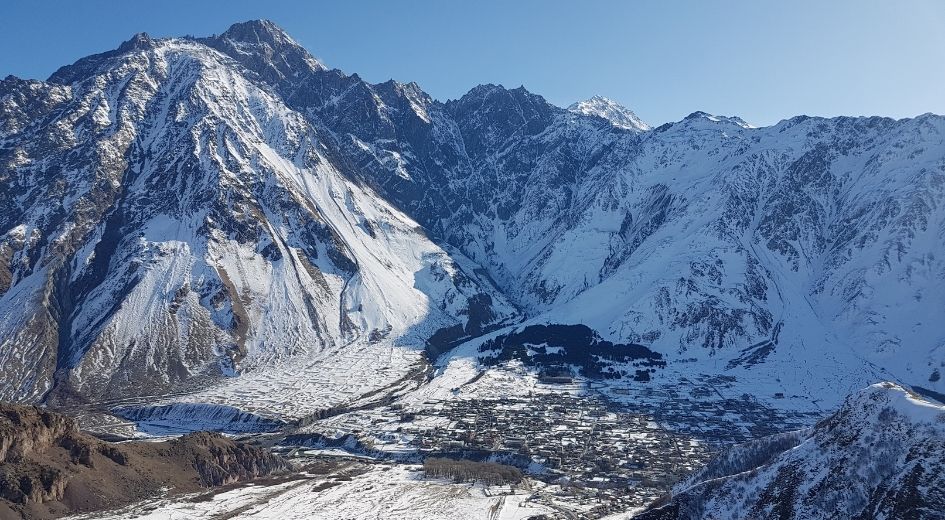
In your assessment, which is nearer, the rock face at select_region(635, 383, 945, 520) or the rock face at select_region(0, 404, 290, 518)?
the rock face at select_region(635, 383, 945, 520)

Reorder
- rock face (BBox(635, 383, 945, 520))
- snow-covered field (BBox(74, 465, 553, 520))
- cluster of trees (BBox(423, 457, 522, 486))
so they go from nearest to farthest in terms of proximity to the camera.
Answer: rock face (BBox(635, 383, 945, 520)) → snow-covered field (BBox(74, 465, 553, 520)) → cluster of trees (BBox(423, 457, 522, 486))

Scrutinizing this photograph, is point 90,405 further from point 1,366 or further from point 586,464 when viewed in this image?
point 586,464

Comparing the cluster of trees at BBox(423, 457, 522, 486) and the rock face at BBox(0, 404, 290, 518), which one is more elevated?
the rock face at BBox(0, 404, 290, 518)

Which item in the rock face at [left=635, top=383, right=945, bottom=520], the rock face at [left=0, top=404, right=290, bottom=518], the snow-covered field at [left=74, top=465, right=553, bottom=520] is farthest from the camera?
the snow-covered field at [left=74, top=465, right=553, bottom=520]

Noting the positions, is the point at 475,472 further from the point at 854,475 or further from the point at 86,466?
the point at 854,475

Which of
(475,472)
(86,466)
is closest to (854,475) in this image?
(475,472)

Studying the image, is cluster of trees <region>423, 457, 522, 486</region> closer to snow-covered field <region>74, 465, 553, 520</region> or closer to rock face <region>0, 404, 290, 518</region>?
snow-covered field <region>74, 465, 553, 520</region>

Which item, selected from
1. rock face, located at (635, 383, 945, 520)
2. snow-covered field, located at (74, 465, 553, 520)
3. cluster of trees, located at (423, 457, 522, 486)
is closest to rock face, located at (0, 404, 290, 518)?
snow-covered field, located at (74, 465, 553, 520)

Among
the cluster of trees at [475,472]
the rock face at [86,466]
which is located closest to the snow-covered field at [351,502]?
the cluster of trees at [475,472]
